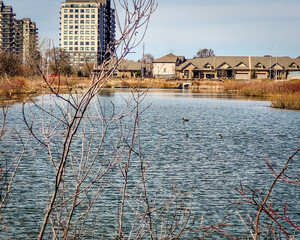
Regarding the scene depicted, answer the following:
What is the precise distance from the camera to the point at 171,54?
13650 centimetres

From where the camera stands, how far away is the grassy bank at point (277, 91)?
43463 mm

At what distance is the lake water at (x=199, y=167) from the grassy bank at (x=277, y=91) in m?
12.3

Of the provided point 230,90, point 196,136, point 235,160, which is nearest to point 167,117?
point 196,136

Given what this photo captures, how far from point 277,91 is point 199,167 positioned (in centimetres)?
4353

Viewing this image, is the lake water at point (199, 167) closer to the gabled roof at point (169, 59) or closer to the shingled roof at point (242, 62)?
the shingled roof at point (242, 62)

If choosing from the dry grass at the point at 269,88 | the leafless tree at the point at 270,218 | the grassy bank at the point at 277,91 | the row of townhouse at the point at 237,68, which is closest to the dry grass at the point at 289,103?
the grassy bank at the point at 277,91

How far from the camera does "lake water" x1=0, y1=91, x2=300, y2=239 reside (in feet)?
33.7

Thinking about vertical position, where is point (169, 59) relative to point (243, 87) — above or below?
above

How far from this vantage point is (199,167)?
1573 centimetres

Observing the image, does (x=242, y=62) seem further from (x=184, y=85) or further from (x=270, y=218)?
(x=270, y=218)

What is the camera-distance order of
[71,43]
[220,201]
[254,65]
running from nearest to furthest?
[220,201], [254,65], [71,43]

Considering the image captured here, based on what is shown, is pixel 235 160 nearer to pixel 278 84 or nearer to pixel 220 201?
pixel 220 201

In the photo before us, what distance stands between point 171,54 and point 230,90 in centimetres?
5623

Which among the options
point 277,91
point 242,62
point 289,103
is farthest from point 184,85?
point 289,103
